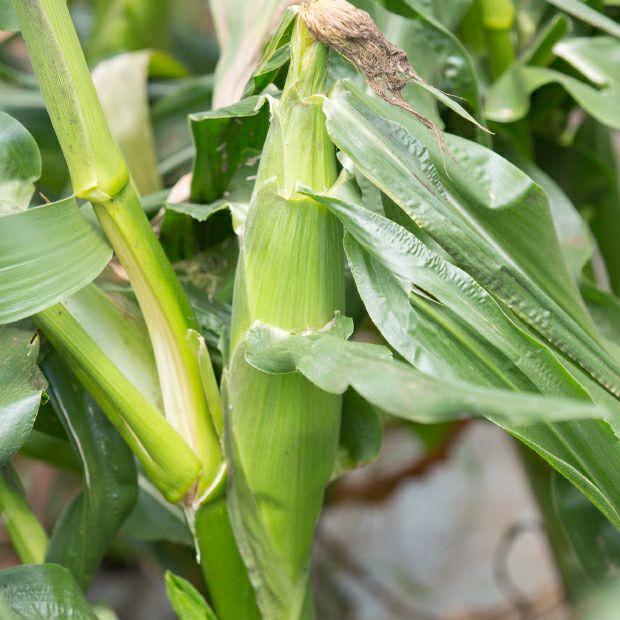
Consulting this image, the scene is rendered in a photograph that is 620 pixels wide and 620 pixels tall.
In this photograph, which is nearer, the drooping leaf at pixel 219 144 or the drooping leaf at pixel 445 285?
the drooping leaf at pixel 445 285

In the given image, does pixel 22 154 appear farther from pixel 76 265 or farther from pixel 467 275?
pixel 467 275

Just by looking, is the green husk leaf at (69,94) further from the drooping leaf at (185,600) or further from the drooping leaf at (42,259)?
the drooping leaf at (185,600)

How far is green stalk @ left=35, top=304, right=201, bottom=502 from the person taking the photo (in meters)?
0.37

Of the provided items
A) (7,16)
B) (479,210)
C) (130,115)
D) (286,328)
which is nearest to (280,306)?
(286,328)

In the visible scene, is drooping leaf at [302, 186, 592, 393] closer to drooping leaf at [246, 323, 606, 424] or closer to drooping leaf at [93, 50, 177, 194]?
drooping leaf at [246, 323, 606, 424]

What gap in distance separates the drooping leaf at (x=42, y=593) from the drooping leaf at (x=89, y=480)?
0.06 metres

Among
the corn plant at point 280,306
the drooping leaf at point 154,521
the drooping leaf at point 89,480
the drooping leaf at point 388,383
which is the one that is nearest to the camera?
the drooping leaf at point 388,383

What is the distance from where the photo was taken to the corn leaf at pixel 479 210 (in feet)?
1.09

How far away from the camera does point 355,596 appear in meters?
1.14

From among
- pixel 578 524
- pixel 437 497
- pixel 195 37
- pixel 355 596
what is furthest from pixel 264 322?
pixel 437 497

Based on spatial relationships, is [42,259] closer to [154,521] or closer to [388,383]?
[388,383]

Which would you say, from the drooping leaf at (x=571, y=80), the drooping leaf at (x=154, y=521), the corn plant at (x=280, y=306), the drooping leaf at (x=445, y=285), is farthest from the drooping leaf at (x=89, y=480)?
the drooping leaf at (x=571, y=80)

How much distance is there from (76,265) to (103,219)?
0.03 m

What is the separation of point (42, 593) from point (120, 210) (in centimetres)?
19
